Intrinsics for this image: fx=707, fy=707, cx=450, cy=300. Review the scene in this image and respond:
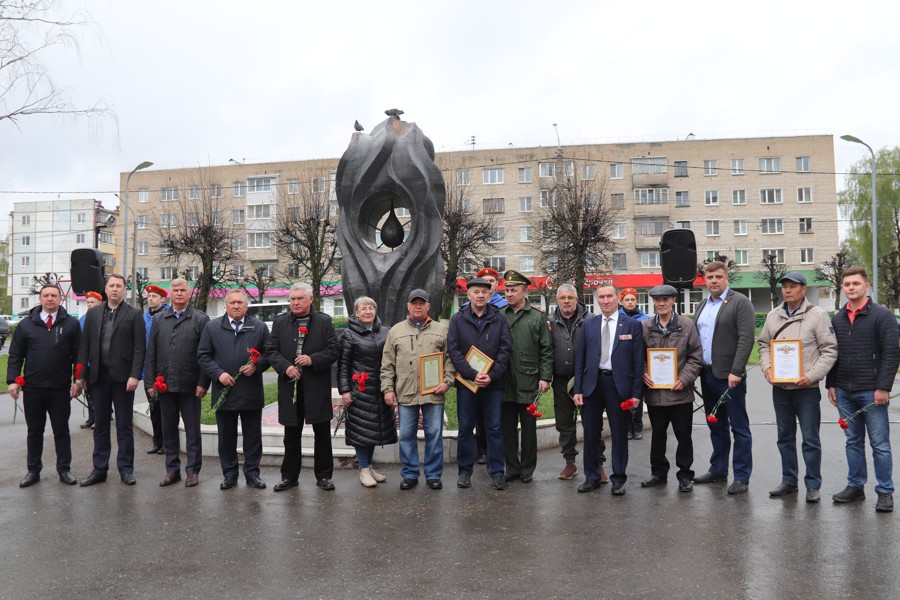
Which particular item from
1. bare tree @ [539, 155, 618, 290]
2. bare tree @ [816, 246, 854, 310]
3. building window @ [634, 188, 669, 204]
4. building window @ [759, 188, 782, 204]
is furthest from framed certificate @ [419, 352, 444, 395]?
building window @ [759, 188, 782, 204]

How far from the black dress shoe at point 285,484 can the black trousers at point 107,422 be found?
154 cm

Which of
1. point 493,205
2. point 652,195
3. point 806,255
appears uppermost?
point 652,195

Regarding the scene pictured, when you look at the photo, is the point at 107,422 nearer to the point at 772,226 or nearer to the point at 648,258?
the point at 648,258

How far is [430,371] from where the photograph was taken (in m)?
6.30

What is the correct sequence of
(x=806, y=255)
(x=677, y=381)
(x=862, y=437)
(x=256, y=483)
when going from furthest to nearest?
(x=806, y=255) < (x=256, y=483) < (x=677, y=381) < (x=862, y=437)

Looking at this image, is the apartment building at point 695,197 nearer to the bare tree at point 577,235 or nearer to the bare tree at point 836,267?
the bare tree at point 836,267

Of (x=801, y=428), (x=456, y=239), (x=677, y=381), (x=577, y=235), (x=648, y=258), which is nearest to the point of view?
(x=801, y=428)

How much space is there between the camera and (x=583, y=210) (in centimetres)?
2995

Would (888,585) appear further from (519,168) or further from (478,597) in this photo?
(519,168)

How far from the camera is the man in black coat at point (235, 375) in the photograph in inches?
246

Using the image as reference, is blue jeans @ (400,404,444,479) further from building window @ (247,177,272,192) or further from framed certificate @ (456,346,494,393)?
building window @ (247,177,272,192)

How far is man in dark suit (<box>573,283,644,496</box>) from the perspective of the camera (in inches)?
239

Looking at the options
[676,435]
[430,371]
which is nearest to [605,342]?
[676,435]

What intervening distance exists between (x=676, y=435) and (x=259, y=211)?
4843 centimetres
